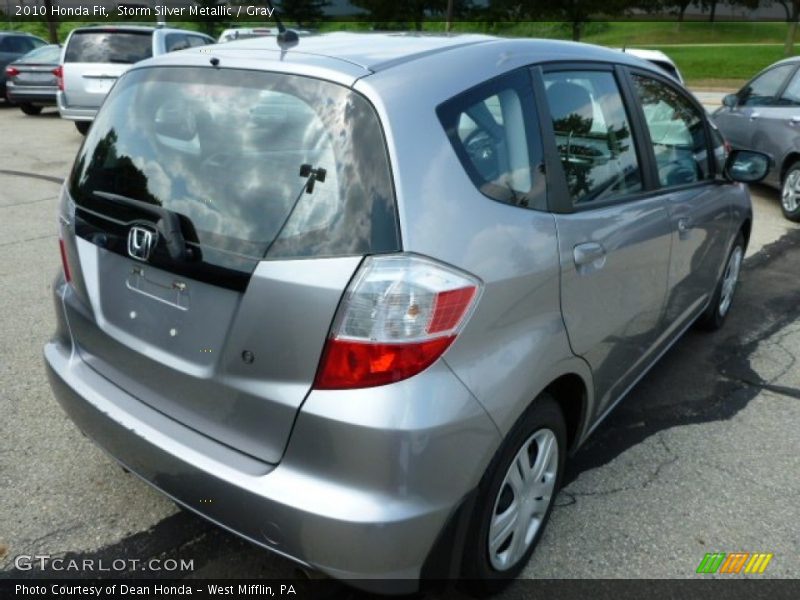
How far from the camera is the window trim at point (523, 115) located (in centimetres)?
193

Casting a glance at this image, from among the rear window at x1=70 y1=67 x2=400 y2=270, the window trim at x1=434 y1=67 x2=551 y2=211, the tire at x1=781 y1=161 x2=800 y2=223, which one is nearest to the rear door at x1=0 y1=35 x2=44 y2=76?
A: the tire at x1=781 y1=161 x2=800 y2=223

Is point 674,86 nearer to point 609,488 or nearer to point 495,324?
point 609,488

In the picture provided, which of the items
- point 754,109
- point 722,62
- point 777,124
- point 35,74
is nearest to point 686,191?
point 777,124

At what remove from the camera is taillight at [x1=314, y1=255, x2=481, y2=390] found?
172cm

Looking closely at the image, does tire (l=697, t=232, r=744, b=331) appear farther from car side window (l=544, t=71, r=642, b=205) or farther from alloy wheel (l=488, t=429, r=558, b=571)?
alloy wheel (l=488, t=429, r=558, b=571)

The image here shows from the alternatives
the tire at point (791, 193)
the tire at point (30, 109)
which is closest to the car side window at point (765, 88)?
the tire at point (791, 193)

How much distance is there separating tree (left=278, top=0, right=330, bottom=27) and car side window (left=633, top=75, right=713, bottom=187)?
32.6 meters

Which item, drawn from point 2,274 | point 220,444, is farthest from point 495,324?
point 2,274

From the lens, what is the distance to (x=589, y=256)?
2318 mm

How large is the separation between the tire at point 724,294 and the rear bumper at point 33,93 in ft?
45.6

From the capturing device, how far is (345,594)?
88.7 inches

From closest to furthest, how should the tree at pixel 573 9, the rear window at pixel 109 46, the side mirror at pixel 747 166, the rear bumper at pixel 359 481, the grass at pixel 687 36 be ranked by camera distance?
1. the rear bumper at pixel 359 481
2. the side mirror at pixel 747 166
3. the rear window at pixel 109 46
4. the grass at pixel 687 36
5. the tree at pixel 573 9

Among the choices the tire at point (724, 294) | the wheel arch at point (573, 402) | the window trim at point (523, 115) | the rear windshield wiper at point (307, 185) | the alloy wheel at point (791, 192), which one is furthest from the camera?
the alloy wheel at point (791, 192)

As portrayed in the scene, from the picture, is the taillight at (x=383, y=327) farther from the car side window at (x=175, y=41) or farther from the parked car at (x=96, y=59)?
the car side window at (x=175, y=41)
